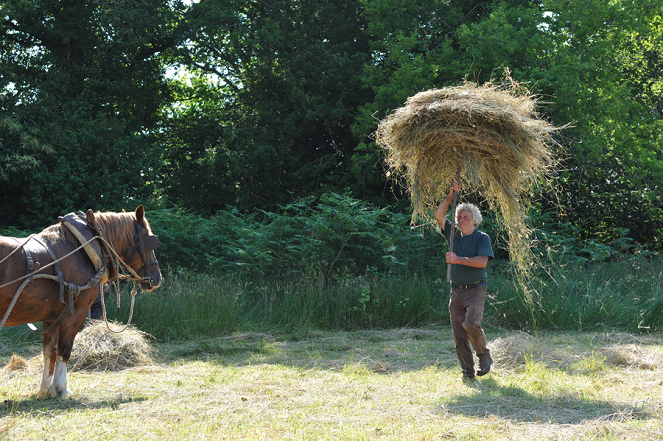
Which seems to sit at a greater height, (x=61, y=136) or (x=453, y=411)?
(x=61, y=136)

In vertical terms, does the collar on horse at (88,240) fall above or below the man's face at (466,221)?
below

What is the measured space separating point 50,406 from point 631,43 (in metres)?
15.3

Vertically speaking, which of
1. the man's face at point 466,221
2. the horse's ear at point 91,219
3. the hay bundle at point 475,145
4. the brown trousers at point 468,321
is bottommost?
the brown trousers at point 468,321

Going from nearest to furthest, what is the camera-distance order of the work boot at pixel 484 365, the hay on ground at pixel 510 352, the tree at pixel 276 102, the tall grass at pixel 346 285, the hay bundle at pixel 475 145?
the hay bundle at pixel 475 145 → the work boot at pixel 484 365 → the hay on ground at pixel 510 352 → the tall grass at pixel 346 285 → the tree at pixel 276 102

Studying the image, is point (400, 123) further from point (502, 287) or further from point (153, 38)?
point (153, 38)

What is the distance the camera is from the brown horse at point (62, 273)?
177 inches

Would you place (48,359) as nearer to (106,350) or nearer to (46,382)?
(46,382)

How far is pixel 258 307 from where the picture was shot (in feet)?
29.3

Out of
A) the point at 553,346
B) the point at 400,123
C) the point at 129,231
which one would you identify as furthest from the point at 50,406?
the point at 553,346

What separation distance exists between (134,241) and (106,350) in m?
1.57

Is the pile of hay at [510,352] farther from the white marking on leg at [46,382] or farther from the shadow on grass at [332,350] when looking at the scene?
the white marking on leg at [46,382]

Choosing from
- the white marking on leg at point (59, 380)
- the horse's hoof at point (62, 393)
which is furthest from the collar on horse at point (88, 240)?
the horse's hoof at point (62, 393)

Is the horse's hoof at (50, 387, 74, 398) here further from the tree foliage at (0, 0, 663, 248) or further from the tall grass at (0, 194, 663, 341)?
the tree foliage at (0, 0, 663, 248)

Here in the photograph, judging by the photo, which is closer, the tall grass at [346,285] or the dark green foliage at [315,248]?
the tall grass at [346,285]
